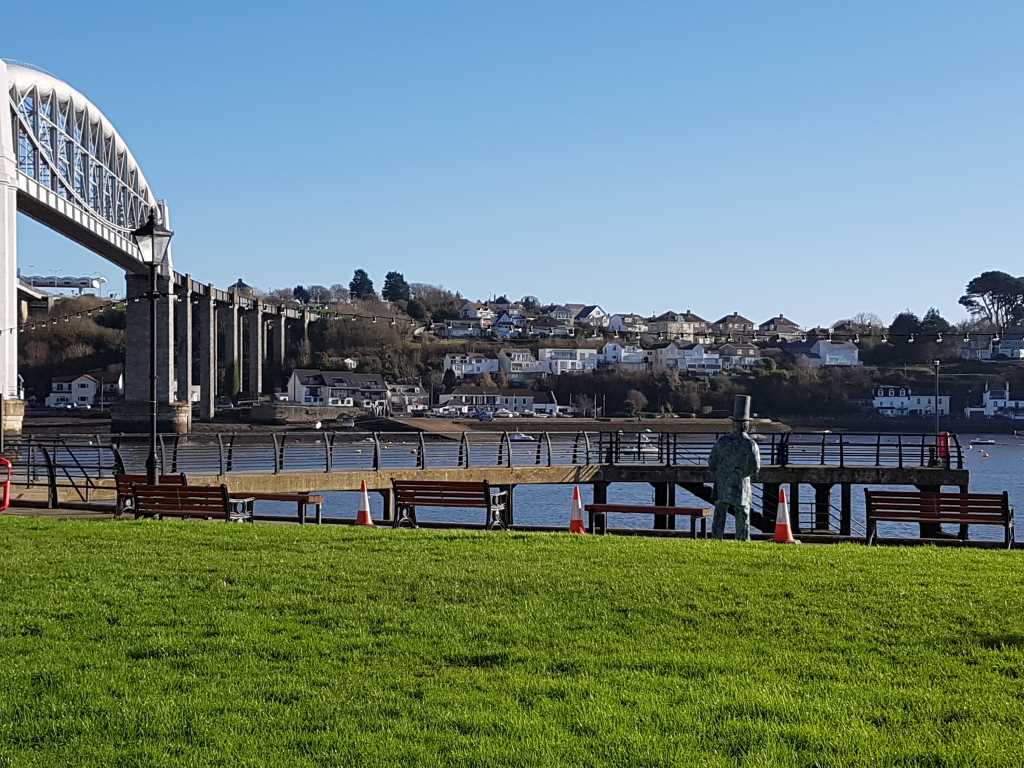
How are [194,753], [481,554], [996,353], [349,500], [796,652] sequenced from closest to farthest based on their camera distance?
1. [194,753]
2. [796,652]
3. [481,554]
4. [349,500]
5. [996,353]

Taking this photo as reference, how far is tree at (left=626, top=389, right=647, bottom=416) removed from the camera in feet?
463

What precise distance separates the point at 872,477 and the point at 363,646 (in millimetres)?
28361

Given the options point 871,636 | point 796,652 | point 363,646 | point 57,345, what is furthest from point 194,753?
point 57,345

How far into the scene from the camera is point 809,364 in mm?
174625

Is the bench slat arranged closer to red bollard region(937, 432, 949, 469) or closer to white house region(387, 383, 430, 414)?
red bollard region(937, 432, 949, 469)

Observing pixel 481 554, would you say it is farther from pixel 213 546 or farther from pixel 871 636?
pixel 871 636

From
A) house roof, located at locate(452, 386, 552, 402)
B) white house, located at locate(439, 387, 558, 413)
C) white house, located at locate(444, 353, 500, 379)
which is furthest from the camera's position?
white house, located at locate(444, 353, 500, 379)

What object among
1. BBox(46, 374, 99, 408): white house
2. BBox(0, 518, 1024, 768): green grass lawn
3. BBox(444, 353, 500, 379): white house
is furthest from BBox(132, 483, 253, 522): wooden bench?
BBox(444, 353, 500, 379): white house

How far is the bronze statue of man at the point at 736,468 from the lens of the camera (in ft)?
51.6

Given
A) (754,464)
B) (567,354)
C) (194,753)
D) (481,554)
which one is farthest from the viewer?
(567,354)

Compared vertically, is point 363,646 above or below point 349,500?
above

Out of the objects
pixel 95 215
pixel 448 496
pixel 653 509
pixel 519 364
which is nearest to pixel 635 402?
pixel 519 364

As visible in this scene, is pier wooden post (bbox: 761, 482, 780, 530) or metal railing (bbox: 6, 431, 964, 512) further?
pier wooden post (bbox: 761, 482, 780, 530)

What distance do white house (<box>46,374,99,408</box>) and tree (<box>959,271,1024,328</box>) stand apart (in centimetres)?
12836
